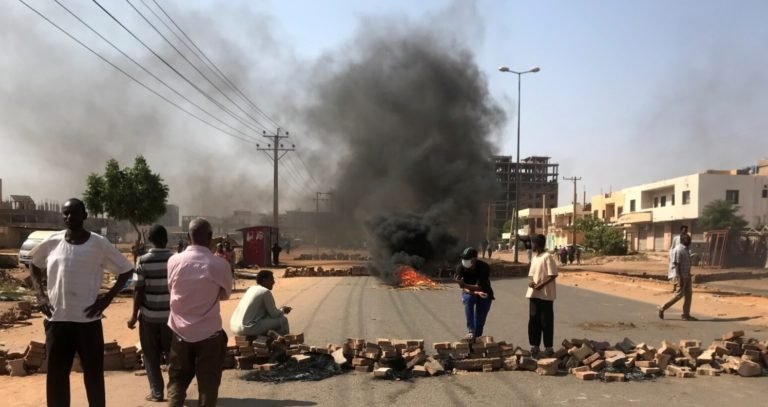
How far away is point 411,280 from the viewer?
818 inches

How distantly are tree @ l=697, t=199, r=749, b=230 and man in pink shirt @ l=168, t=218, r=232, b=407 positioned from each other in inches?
1750

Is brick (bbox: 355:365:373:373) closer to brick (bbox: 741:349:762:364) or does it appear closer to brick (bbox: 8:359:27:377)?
brick (bbox: 8:359:27:377)

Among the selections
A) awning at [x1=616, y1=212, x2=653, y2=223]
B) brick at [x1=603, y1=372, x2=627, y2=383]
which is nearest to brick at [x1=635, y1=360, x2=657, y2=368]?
brick at [x1=603, y1=372, x2=627, y2=383]

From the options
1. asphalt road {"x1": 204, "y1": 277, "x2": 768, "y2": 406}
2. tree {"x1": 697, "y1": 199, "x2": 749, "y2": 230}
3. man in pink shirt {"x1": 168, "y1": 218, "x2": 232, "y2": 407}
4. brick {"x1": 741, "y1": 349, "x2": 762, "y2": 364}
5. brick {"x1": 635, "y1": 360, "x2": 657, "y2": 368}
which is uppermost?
tree {"x1": 697, "y1": 199, "x2": 749, "y2": 230}

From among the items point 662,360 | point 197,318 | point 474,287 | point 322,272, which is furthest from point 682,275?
point 322,272

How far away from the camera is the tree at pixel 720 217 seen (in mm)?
40719

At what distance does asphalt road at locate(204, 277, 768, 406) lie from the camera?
5.27m

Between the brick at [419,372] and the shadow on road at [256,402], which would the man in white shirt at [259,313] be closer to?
the shadow on road at [256,402]

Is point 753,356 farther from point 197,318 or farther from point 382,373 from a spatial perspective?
point 197,318

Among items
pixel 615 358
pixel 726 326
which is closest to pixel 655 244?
pixel 726 326

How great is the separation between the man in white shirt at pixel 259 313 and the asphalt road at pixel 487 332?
0.50 metres

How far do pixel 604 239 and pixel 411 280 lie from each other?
3094 cm

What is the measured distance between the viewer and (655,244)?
51062 mm

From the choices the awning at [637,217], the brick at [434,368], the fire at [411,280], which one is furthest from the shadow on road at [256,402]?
the awning at [637,217]
